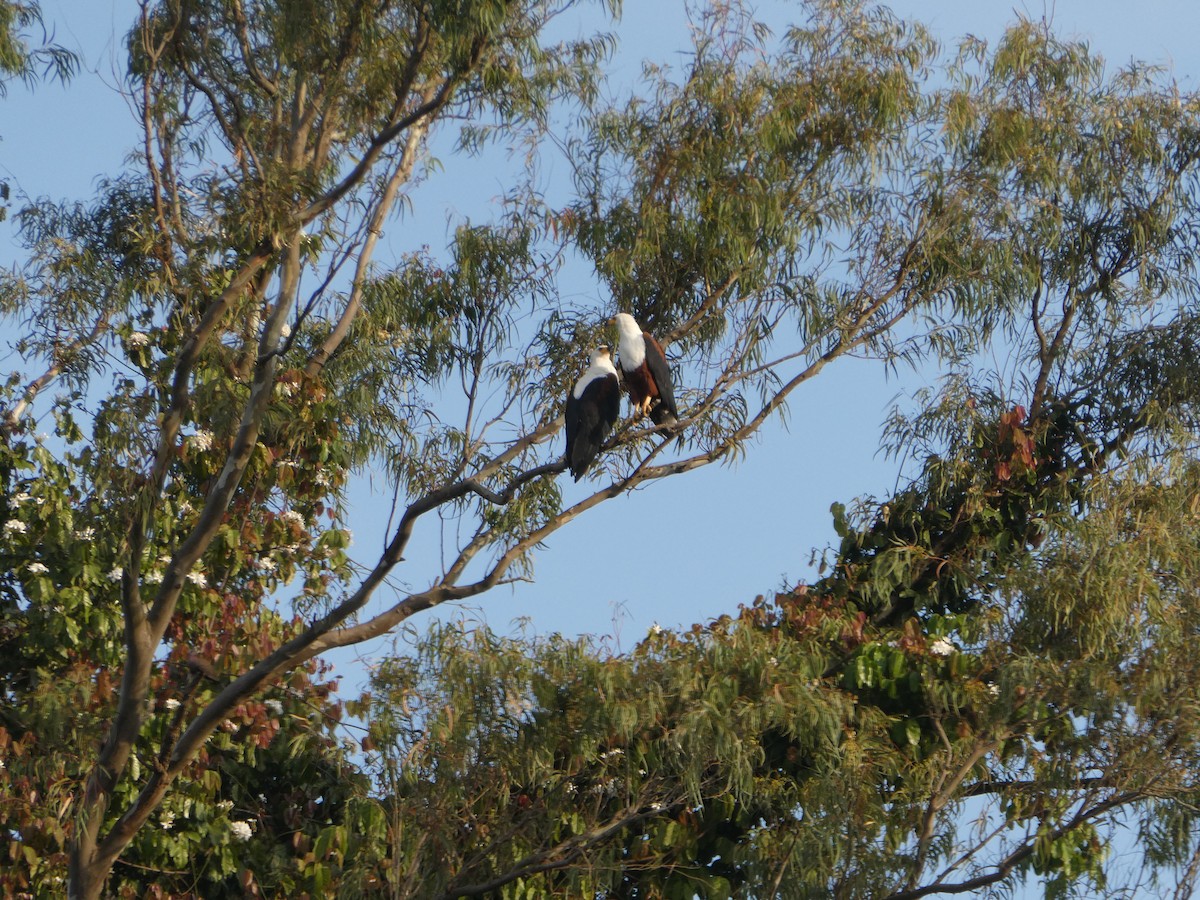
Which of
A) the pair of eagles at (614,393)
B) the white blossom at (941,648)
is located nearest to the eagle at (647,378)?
the pair of eagles at (614,393)

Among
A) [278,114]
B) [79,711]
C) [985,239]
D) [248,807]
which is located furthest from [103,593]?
[985,239]

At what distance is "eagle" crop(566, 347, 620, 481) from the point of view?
6.71 meters

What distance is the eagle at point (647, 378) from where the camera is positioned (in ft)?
23.2

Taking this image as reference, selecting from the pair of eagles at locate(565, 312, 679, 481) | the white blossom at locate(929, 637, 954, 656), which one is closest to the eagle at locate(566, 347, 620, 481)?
the pair of eagles at locate(565, 312, 679, 481)

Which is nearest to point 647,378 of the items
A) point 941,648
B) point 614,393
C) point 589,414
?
point 614,393

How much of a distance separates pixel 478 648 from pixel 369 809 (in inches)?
29.2

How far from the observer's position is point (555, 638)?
626 centimetres

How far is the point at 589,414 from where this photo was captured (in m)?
6.86

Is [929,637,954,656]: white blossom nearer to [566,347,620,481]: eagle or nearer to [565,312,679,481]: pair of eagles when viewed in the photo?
[565,312,679,481]: pair of eagles

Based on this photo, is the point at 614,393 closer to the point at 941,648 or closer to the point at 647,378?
the point at 647,378

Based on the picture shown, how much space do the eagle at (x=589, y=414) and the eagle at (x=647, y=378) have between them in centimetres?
10

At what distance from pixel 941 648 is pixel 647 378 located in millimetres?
1607

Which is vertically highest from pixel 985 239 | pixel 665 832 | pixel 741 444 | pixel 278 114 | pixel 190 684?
pixel 278 114

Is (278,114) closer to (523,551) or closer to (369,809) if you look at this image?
(523,551)
